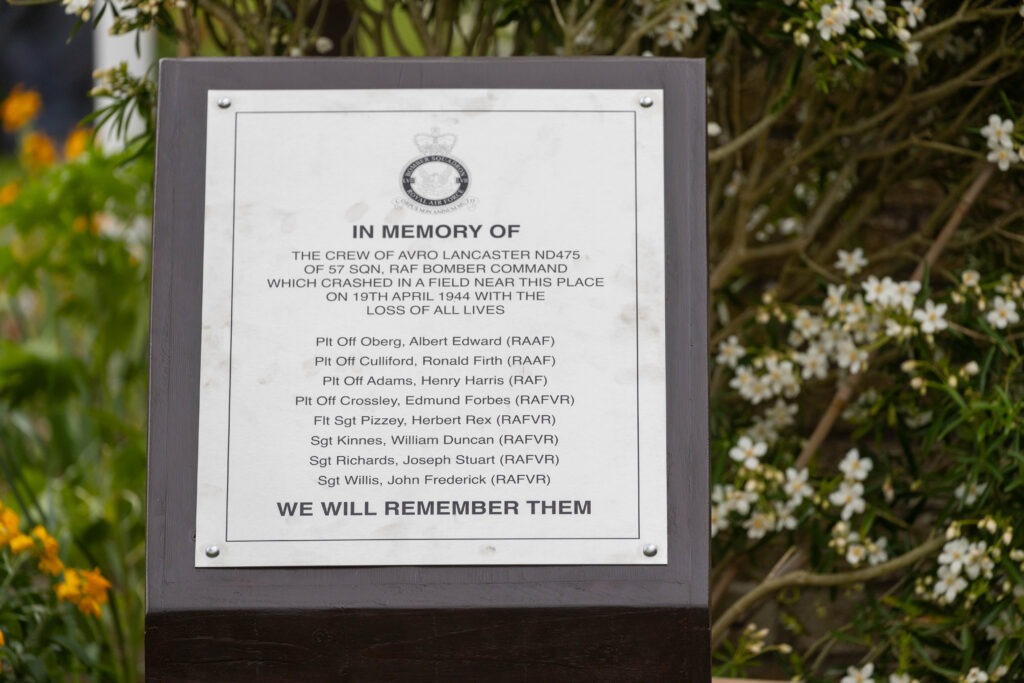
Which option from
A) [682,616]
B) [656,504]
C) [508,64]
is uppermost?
[508,64]

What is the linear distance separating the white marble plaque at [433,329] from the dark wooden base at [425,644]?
0.24ft

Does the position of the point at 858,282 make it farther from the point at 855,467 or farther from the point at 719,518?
the point at 719,518

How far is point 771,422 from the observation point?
2.12 m

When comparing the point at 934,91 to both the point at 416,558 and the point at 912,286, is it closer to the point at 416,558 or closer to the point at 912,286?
the point at 912,286

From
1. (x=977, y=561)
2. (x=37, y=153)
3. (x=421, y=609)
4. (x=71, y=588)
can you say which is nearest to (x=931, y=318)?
(x=977, y=561)

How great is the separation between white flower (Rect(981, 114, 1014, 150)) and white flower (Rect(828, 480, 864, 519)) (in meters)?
0.62

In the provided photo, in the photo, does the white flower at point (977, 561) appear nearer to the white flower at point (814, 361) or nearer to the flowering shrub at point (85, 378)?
the white flower at point (814, 361)

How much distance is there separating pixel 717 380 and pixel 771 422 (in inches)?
5.4

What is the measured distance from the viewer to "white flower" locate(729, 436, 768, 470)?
73.3 inches

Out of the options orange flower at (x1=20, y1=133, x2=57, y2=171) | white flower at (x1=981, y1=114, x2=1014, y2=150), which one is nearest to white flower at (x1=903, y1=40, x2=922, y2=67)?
white flower at (x1=981, y1=114, x2=1014, y2=150)

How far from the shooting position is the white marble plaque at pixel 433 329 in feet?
4.58

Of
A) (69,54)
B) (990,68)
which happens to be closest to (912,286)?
(990,68)

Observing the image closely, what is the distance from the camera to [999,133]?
70.4 inches

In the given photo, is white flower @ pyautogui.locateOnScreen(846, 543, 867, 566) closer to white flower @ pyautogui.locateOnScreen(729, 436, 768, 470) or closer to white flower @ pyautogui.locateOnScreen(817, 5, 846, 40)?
white flower @ pyautogui.locateOnScreen(729, 436, 768, 470)
